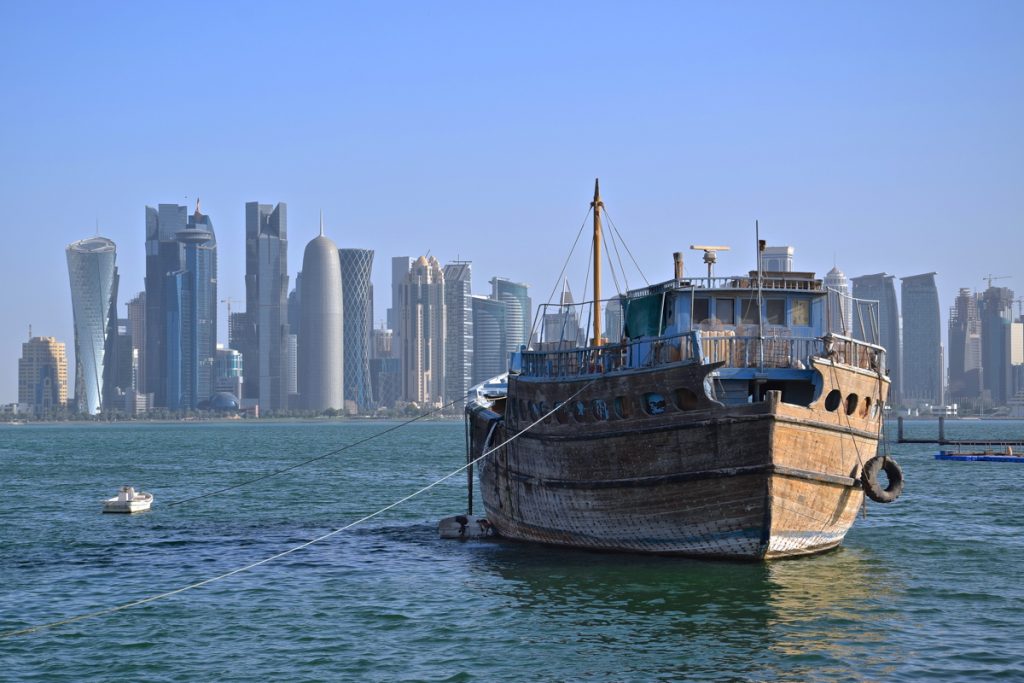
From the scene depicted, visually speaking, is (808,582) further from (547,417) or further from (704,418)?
(547,417)

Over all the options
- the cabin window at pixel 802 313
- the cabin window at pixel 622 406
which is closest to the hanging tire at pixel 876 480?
the cabin window at pixel 802 313

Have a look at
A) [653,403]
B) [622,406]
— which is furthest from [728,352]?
[622,406]

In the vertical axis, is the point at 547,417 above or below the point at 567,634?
above

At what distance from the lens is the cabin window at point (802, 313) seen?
29906 millimetres

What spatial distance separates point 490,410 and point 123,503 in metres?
16.2

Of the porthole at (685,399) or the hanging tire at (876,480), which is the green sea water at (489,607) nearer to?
the hanging tire at (876,480)

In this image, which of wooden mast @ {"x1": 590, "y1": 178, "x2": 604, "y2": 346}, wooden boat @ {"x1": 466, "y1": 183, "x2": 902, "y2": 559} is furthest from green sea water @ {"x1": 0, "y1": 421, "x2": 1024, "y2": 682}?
wooden mast @ {"x1": 590, "y1": 178, "x2": 604, "y2": 346}

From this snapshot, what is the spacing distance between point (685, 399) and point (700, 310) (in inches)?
133

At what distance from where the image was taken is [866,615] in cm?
2381

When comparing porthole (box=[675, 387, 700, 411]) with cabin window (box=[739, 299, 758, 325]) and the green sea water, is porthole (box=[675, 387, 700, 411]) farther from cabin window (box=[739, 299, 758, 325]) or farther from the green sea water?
the green sea water

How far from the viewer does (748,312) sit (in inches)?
1161

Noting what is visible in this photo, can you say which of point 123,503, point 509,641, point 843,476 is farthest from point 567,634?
point 123,503

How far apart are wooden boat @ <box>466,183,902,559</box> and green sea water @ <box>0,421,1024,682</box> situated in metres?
1.11

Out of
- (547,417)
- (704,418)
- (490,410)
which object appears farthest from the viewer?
(490,410)
